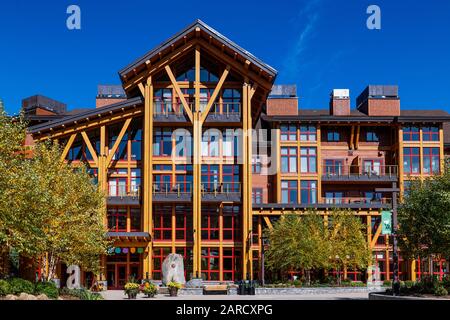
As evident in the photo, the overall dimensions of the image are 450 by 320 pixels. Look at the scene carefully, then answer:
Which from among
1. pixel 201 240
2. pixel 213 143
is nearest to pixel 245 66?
pixel 213 143

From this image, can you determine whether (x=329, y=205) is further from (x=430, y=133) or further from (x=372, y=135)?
(x=430, y=133)

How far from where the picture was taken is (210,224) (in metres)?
47.4

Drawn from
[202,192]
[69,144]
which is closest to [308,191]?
[202,192]

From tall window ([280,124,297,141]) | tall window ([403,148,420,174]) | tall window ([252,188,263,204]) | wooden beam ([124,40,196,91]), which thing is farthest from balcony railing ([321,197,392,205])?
wooden beam ([124,40,196,91])

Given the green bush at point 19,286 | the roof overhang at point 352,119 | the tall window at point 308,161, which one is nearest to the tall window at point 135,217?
the roof overhang at point 352,119

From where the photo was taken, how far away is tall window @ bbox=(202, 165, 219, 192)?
47500mm

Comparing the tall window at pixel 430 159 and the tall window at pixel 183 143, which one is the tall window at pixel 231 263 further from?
the tall window at pixel 430 159

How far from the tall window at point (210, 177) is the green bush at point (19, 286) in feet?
78.4

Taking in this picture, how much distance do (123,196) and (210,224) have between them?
6851mm

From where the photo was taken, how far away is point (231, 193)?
154 feet

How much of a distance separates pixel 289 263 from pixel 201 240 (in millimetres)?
7987

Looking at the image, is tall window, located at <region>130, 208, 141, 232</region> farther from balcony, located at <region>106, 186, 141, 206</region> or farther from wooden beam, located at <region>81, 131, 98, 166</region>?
wooden beam, located at <region>81, 131, 98, 166</region>
